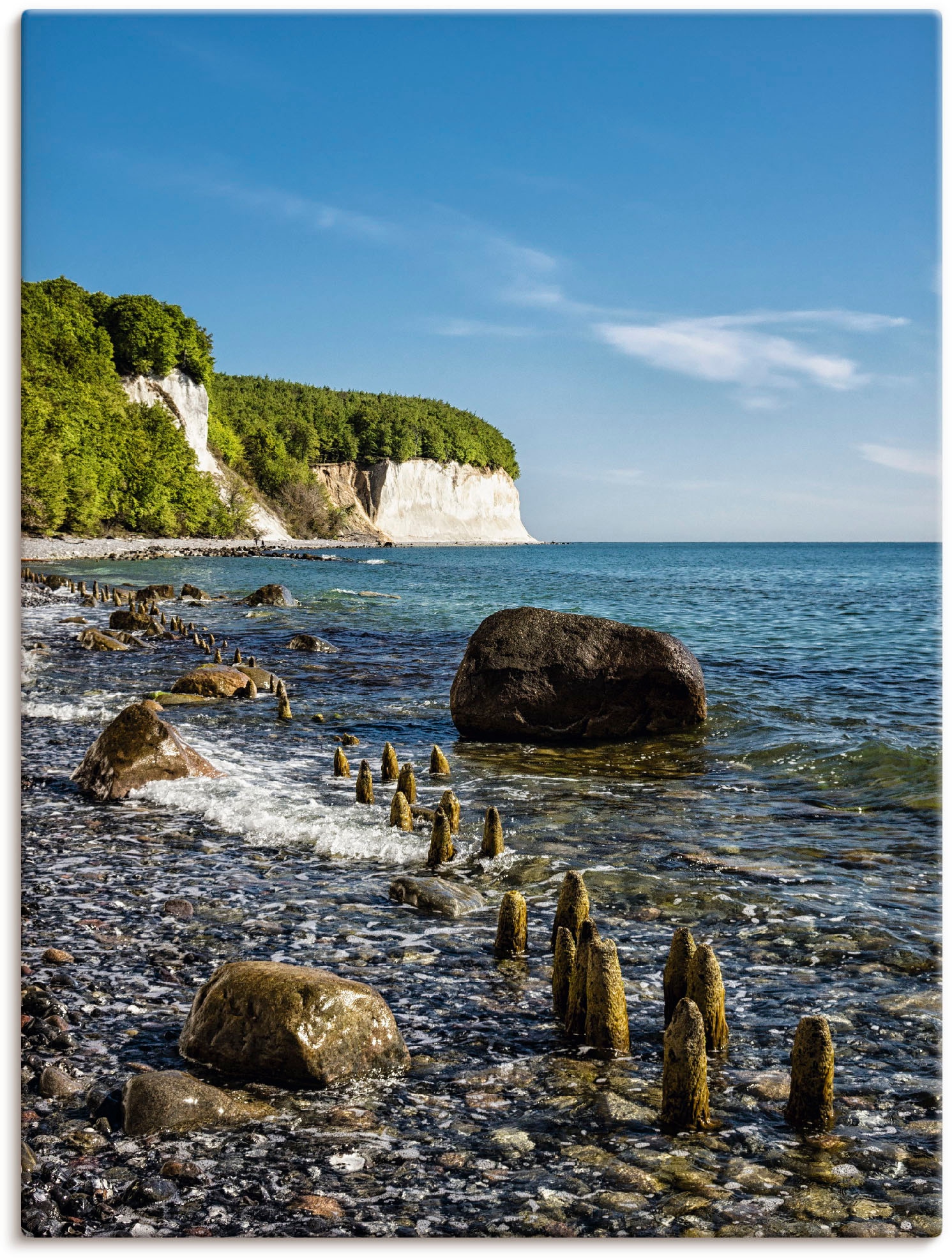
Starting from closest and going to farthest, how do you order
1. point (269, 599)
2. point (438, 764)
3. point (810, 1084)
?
point (810, 1084) < point (438, 764) < point (269, 599)

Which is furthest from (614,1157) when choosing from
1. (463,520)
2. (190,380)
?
(463,520)

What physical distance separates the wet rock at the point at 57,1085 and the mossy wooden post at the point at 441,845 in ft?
14.2

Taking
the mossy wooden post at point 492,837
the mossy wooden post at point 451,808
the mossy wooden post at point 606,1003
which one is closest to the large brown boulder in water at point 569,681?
the mossy wooden post at point 451,808

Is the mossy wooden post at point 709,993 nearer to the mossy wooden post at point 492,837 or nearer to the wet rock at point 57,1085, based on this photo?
the wet rock at point 57,1085

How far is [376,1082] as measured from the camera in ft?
16.3

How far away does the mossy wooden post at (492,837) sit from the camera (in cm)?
919

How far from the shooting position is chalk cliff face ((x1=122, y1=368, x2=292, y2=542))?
90.9 metres

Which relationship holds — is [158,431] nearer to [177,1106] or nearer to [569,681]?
[569,681]

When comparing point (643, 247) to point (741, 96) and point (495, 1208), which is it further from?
point (495, 1208)

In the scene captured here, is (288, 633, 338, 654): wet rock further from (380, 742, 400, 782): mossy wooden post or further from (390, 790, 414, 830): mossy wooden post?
(390, 790, 414, 830): mossy wooden post

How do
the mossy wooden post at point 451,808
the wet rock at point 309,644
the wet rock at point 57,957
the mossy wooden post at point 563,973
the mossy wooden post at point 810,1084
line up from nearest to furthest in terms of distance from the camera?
the mossy wooden post at point 810,1084 < the mossy wooden post at point 563,973 < the wet rock at point 57,957 < the mossy wooden post at point 451,808 < the wet rock at point 309,644

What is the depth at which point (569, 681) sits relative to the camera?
Result: 49.9 feet

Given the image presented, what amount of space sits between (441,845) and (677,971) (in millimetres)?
3602

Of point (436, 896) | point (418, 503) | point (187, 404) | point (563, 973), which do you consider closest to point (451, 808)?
point (436, 896)
